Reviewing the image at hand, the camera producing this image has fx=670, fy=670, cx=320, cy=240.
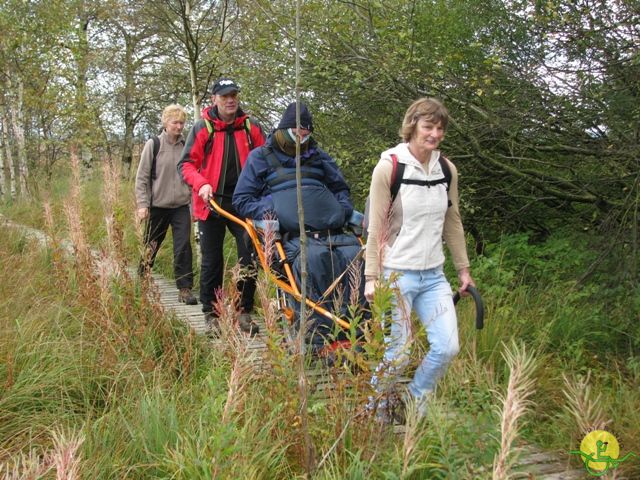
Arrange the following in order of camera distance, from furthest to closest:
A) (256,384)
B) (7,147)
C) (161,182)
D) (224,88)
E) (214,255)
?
(7,147)
(161,182)
(214,255)
(224,88)
(256,384)

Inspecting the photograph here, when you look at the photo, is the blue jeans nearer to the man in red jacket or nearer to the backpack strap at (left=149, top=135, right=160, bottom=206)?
the man in red jacket

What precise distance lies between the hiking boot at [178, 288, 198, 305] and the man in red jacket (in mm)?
920

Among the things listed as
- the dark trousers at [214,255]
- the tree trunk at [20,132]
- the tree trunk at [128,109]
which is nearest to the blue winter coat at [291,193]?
the dark trousers at [214,255]

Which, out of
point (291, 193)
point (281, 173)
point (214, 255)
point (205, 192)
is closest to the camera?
point (291, 193)

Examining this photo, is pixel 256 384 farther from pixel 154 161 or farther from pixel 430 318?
pixel 154 161

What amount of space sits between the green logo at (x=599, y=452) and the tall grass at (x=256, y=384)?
100 millimetres

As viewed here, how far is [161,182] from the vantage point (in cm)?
675

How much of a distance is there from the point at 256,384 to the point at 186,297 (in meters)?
3.65

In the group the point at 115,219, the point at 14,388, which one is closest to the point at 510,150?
the point at 115,219

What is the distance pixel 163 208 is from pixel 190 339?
2824mm

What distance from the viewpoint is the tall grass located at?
2.79 m

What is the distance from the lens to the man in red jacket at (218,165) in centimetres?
558

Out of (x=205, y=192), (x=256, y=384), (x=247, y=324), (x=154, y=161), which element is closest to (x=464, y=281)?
(x=256, y=384)

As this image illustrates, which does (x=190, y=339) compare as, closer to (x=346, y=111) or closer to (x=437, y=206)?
(x=437, y=206)
